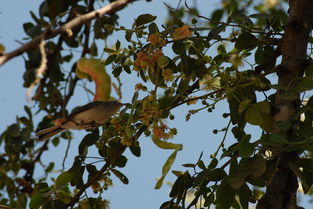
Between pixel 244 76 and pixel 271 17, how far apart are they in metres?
0.38

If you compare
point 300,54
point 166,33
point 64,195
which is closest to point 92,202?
point 64,195

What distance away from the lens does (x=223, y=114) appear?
2314 millimetres

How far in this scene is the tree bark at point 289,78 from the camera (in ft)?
6.64

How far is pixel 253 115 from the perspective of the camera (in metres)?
1.87

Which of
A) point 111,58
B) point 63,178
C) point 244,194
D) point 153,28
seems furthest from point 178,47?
point 63,178

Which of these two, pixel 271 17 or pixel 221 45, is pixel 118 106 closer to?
pixel 221 45

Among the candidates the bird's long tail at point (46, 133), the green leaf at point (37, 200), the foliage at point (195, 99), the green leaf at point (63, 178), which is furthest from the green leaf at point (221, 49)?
the bird's long tail at point (46, 133)

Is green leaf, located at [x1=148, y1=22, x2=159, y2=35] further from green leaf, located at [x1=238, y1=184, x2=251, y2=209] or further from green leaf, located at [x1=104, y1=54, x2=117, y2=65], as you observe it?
green leaf, located at [x1=238, y1=184, x2=251, y2=209]

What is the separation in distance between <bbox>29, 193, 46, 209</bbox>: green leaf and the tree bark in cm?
90

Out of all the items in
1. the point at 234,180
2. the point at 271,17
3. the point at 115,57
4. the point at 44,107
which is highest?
the point at 44,107

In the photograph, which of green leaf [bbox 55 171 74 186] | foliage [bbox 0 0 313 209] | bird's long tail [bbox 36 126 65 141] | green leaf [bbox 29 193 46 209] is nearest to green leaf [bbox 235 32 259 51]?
foliage [bbox 0 0 313 209]

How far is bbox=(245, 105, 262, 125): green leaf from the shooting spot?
1.87 m

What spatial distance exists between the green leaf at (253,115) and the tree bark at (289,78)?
7 cm

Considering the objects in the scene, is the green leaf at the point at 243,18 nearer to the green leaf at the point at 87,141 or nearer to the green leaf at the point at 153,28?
the green leaf at the point at 153,28
